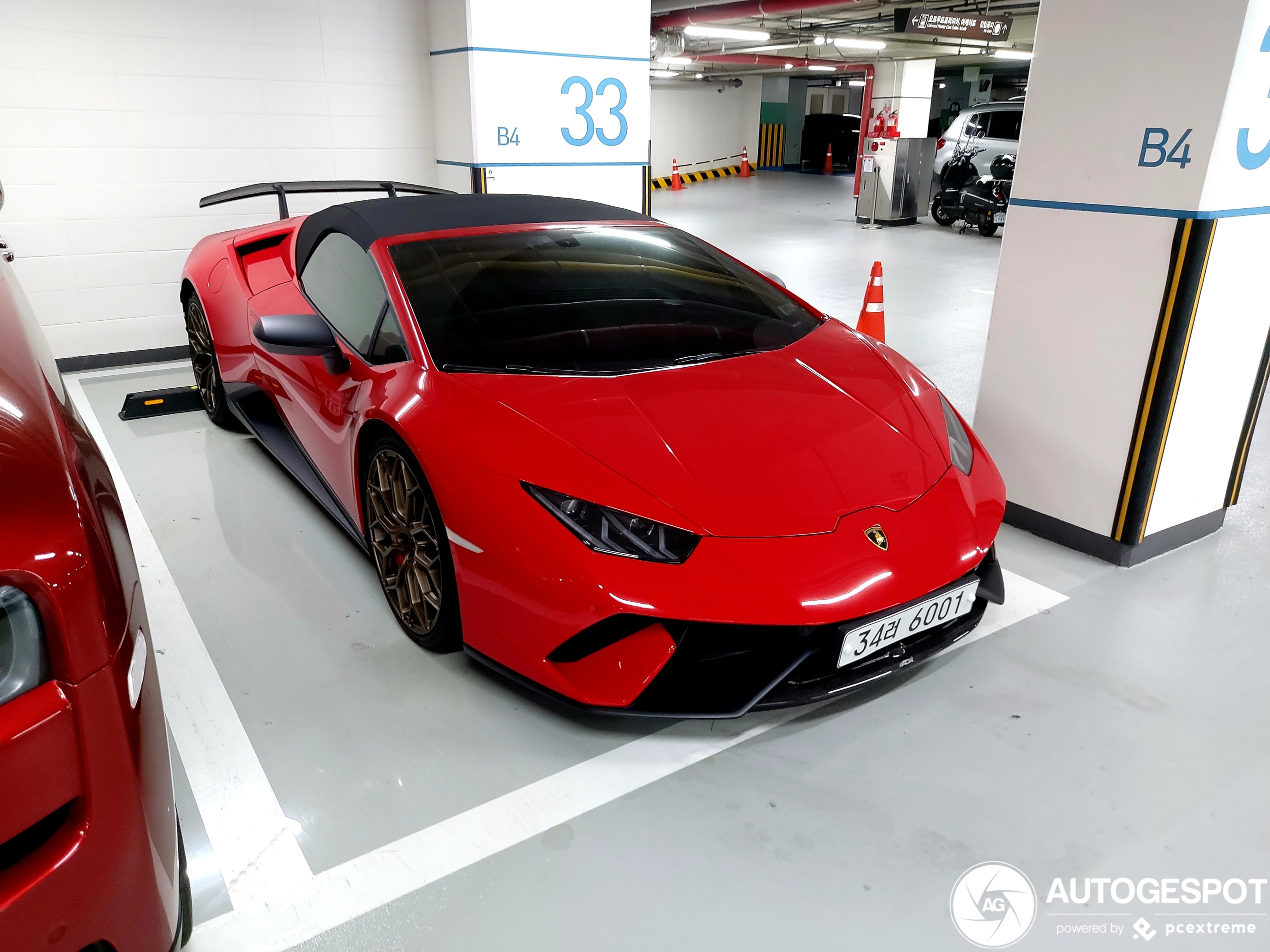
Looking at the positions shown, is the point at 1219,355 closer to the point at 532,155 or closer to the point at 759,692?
the point at 759,692

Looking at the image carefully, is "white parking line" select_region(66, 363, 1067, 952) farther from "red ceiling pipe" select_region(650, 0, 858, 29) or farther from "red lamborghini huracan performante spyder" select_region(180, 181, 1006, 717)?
"red ceiling pipe" select_region(650, 0, 858, 29)

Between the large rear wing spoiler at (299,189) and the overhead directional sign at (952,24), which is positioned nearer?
the large rear wing spoiler at (299,189)

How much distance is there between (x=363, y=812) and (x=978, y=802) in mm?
1242

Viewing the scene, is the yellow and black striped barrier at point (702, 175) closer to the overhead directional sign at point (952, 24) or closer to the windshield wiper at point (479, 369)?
the overhead directional sign at point (952, 24)

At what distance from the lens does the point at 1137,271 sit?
2.54 m

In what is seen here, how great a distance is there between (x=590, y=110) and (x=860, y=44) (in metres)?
8.41

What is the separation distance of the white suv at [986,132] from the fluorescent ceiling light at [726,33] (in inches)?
147

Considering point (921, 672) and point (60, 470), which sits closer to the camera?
point (60, 470)

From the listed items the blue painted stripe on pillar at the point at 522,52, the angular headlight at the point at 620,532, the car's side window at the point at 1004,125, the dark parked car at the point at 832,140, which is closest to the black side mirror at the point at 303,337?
the angular headlight at the point at 620,532

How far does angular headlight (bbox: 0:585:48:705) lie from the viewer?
90 cm

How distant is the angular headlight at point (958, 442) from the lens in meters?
2.09

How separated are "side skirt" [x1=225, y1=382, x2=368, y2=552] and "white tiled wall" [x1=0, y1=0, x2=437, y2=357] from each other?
6.75 feet


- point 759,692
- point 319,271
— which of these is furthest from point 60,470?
point 319,271

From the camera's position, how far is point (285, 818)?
1.72 meters
